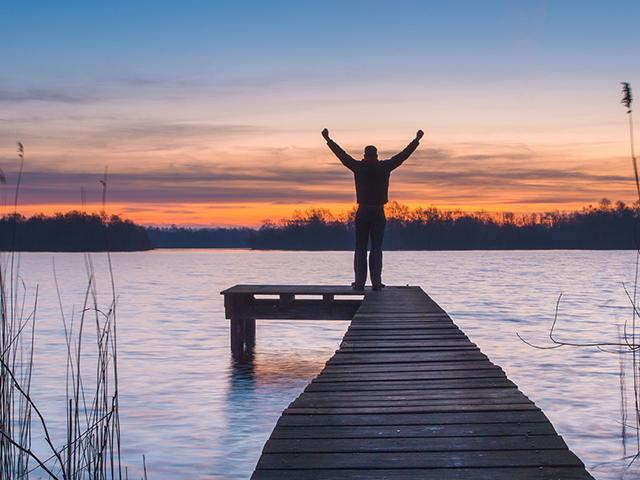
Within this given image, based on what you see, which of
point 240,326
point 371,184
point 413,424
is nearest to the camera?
point 413,424

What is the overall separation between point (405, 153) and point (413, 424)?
7598 mm

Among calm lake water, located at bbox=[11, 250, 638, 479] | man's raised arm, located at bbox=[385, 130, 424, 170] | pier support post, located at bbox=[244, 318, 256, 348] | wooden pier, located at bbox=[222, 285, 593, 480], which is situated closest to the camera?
wooden pier, located at bbox=[222, 285, 593, 480]

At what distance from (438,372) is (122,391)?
35.4ft

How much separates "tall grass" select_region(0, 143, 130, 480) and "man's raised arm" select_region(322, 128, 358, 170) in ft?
13.2

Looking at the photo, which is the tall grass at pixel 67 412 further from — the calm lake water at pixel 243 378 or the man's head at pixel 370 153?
the man's head at pixel 370 153

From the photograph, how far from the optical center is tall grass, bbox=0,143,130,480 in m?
5.26

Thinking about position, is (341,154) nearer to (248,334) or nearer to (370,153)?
(370,153)

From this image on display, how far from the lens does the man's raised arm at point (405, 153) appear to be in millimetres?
11773

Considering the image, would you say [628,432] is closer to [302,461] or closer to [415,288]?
[415,288]

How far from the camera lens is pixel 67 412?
1160cm

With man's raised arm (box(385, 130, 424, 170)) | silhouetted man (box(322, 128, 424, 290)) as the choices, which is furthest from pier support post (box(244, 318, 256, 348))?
man's raised arm (box(385, 130, 424, 170))

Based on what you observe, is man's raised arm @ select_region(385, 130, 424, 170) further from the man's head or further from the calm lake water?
the calm lake water

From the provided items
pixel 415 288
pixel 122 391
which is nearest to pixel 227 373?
pixel 122 391

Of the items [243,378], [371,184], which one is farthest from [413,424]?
[243,378]
